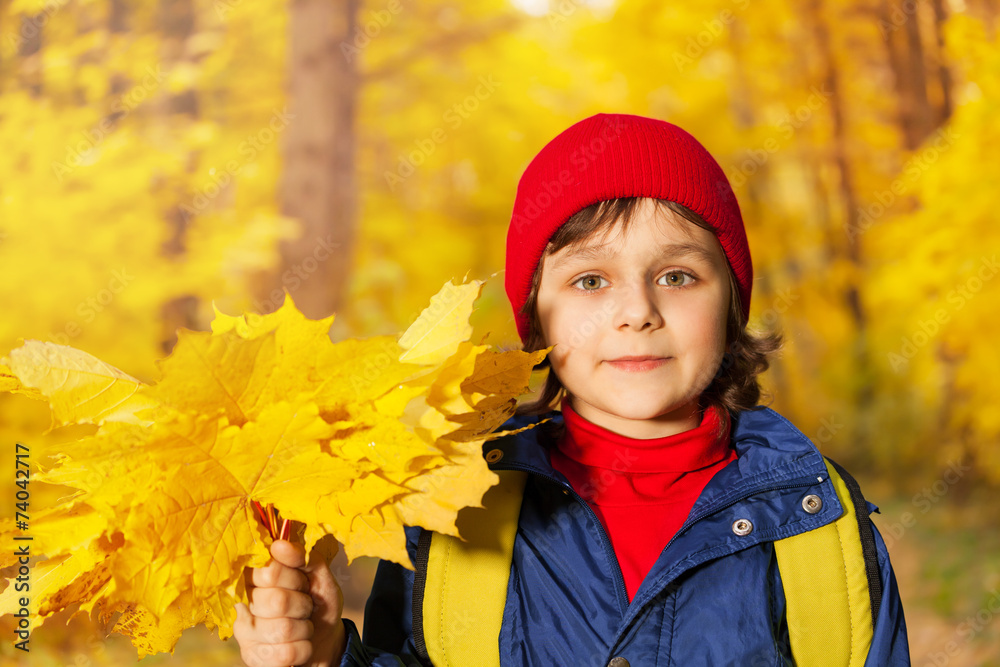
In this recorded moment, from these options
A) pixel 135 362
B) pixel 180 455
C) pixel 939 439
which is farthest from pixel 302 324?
pixel 939 439

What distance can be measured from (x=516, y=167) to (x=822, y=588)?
111 inches

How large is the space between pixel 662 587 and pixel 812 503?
255 millimetres

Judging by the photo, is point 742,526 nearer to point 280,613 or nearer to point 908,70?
point 280,613

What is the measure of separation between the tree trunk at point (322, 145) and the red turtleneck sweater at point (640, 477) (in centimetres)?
255

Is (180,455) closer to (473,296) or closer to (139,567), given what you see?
(139,567)

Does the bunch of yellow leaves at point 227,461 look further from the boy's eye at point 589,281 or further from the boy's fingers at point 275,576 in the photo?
the boy's eye at point 589,281

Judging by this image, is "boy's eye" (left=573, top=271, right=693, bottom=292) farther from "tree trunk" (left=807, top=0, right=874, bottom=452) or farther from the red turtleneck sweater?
"tree trunk" (left=807, top=0, right=874, bottom=452)

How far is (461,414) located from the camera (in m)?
0.97

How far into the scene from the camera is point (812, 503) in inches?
48.1

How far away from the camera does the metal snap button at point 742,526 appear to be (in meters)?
1.20

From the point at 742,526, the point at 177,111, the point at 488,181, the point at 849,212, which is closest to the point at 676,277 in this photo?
the point at 742,526

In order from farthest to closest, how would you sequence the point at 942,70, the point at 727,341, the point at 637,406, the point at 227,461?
the point at 942,70
the point at 727,341
the point at 637,406
the point at 227,461

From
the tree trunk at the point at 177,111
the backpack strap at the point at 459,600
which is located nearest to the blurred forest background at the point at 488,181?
the tree trunk at the point at 177,111

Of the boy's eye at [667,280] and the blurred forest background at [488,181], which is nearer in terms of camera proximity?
the boy's eye at [667,280]
